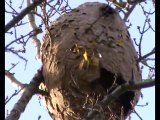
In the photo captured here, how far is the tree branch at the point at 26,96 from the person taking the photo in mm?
3481

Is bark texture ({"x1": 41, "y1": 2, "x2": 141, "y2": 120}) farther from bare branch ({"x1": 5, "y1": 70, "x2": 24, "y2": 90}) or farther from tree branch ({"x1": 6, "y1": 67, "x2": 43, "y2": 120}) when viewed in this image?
bare branch ({"x1": 5, "y1": 70, "x2": 24, "y2": 90})

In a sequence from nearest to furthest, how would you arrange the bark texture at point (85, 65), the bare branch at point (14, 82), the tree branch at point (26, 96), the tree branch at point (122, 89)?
the tree branch at point (122, 89), the tree branch at point (26, 96), the bark texture at point (85, 65), the bare branch at point (14, 82)

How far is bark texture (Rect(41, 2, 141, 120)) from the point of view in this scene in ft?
12.5

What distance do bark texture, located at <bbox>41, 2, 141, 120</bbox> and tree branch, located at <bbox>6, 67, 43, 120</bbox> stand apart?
0.09 metres

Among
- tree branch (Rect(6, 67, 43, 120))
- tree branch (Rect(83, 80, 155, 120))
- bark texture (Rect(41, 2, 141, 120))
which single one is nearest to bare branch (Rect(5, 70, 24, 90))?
tree branch (Rect(6, 67, 43, 120))

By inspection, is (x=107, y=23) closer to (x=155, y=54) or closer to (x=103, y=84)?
(x=103, y=84)

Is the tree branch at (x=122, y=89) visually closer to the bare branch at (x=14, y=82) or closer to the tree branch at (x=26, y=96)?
the tree branch at (x=26, y=96)

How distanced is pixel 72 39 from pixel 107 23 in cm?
46

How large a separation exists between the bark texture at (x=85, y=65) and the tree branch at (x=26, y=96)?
9cm

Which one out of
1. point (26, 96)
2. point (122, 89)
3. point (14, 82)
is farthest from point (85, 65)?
point (122, 89)

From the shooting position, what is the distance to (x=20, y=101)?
12.1ft

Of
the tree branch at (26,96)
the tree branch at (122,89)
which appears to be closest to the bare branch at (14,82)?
the tree branch at (26,96)

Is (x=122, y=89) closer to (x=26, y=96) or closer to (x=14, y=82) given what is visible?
(x=26, y=96)
